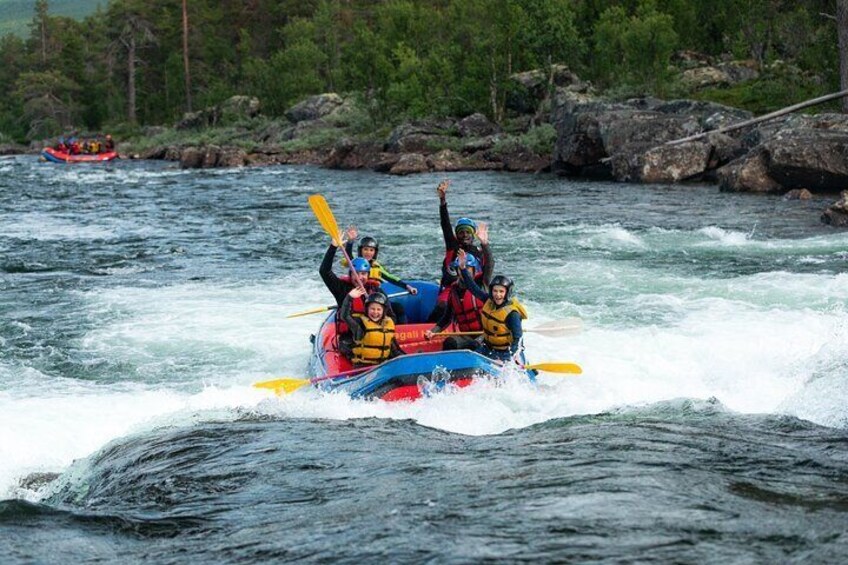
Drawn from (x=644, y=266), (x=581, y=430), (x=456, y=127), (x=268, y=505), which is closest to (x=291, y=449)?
(x=268, y=505)

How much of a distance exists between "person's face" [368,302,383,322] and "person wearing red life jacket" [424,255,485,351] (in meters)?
0.83

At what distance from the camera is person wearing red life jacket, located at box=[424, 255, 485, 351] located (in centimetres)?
1014

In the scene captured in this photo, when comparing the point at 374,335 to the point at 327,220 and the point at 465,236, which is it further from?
the point at 327,220

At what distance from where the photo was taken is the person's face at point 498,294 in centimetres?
945

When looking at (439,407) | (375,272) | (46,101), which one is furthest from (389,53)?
(439,407)

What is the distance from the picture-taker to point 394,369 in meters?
8.77

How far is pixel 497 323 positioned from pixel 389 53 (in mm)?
45639

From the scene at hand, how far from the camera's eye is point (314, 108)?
5406cm

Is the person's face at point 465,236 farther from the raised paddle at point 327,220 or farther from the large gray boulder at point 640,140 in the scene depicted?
the large gray boulder at point 640,140

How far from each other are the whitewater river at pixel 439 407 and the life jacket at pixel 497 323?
0.60m

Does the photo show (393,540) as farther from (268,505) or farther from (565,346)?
(565,346)

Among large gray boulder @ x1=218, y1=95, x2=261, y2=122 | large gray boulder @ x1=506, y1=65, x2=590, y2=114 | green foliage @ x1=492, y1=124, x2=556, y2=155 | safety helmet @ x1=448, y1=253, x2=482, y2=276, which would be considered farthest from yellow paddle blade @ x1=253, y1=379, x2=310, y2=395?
large gray boulder @ x1=218, y1=95, x2=261, y2=122

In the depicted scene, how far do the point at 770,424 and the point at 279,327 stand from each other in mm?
7872

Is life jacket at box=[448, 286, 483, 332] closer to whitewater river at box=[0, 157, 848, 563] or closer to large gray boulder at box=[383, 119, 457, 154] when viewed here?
whitewater river at box=[0, 157, 848, 563]
